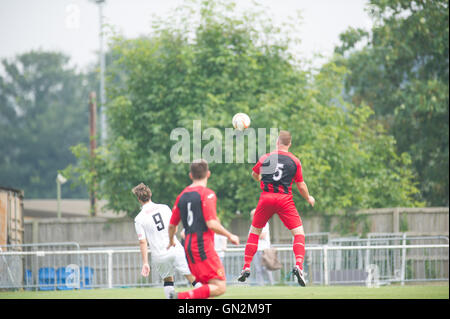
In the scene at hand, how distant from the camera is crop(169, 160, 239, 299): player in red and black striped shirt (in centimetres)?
853

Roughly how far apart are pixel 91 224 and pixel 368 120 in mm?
14662

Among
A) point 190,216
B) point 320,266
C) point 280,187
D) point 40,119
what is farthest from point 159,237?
point 40,119

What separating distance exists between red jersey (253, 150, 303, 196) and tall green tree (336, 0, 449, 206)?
15691 millimetres

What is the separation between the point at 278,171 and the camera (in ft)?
36.9

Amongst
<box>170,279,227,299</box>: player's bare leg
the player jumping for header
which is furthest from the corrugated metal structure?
<box>170,279,227,299</box>: player's bare leg

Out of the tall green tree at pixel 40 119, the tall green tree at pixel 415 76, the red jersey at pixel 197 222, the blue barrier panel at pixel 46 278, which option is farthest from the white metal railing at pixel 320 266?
the tall green tree at pixel 40 119

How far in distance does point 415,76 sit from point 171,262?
20.2 m

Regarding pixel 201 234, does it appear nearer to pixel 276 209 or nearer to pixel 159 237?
pixel 159 237

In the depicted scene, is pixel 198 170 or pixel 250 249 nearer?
pixel 198 170

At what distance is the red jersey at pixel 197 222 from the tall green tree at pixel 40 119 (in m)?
54.6

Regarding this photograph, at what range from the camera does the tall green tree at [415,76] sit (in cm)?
2617

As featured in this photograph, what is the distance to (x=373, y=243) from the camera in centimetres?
Result: 2156
